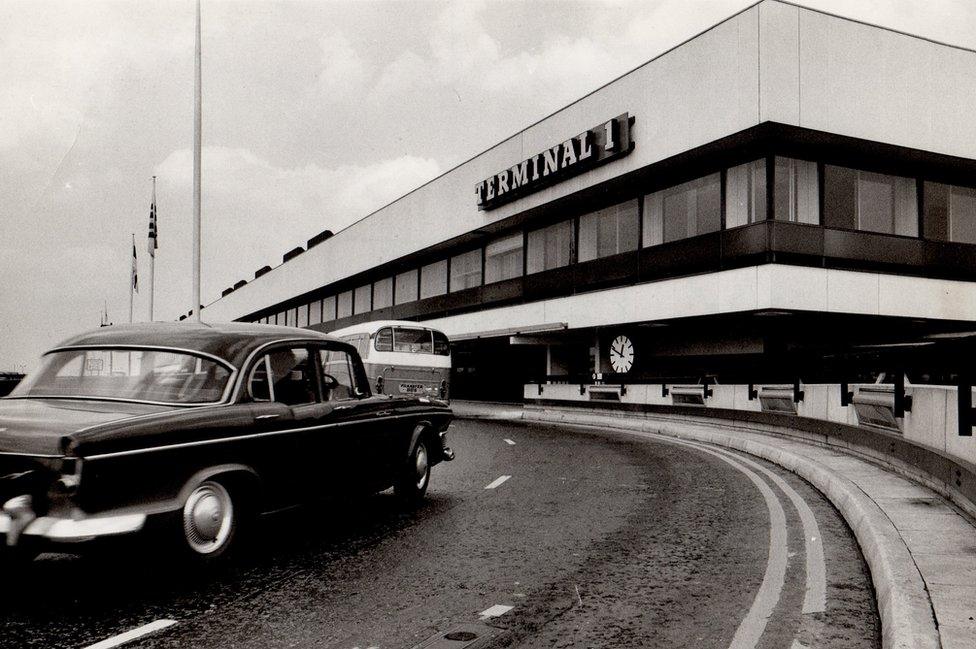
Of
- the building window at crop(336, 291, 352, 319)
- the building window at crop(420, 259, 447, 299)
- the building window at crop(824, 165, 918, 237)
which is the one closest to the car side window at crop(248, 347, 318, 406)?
the building window at crop(824, 165, 918, 237)

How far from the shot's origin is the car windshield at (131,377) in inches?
225

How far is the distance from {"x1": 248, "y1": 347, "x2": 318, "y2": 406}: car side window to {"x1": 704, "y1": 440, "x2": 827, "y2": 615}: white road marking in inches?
155

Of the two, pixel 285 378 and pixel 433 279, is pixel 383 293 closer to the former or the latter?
pixel 433 279

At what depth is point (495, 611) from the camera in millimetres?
4652

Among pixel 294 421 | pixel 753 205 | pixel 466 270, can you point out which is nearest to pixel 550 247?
pixel 466 270

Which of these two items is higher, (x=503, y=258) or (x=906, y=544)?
(x=503, y=258)

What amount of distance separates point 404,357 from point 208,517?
692 inches

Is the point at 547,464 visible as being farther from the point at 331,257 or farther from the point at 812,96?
the point at 331,257

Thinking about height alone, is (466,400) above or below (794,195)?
below

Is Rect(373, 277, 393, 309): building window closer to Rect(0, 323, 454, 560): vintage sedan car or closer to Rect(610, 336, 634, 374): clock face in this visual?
Rect(610, 336, 634, 374): clock face

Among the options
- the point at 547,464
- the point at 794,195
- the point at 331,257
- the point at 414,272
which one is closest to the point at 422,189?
the point at 414,272

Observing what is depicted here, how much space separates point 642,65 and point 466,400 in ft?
70.5

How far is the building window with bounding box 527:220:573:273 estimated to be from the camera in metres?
28.9

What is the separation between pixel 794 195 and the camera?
67.9 feet
